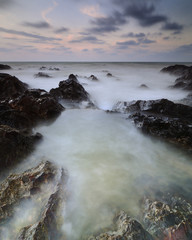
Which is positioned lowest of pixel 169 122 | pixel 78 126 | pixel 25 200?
pixel 78 126

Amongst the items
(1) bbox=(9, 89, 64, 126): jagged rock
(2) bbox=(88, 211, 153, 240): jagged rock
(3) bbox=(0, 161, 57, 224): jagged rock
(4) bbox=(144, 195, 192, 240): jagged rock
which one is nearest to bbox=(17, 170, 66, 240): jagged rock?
(3) bbox=(0, 161, 57, 224): jagged rock

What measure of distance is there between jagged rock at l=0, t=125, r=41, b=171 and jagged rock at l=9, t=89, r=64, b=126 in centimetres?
220

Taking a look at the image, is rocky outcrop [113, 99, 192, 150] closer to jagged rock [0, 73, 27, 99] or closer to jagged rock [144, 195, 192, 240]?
jagged rock [144, 195, 192, 240]

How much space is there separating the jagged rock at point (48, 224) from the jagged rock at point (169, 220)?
1.37 m

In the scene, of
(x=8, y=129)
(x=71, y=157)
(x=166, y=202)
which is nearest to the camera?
(x=166, y=202)

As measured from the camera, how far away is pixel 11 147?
348 cm

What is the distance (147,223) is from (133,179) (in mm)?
1140

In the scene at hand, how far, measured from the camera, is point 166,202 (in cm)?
277

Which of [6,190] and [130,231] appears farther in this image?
[6,190]

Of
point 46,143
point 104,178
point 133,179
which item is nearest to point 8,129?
point 46,143

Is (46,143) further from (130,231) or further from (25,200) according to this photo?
(130,231)

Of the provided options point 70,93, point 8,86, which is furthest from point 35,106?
point 8,86

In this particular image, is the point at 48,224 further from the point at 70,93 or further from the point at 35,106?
the point at 70,93

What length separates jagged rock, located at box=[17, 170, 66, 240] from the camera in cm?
199
